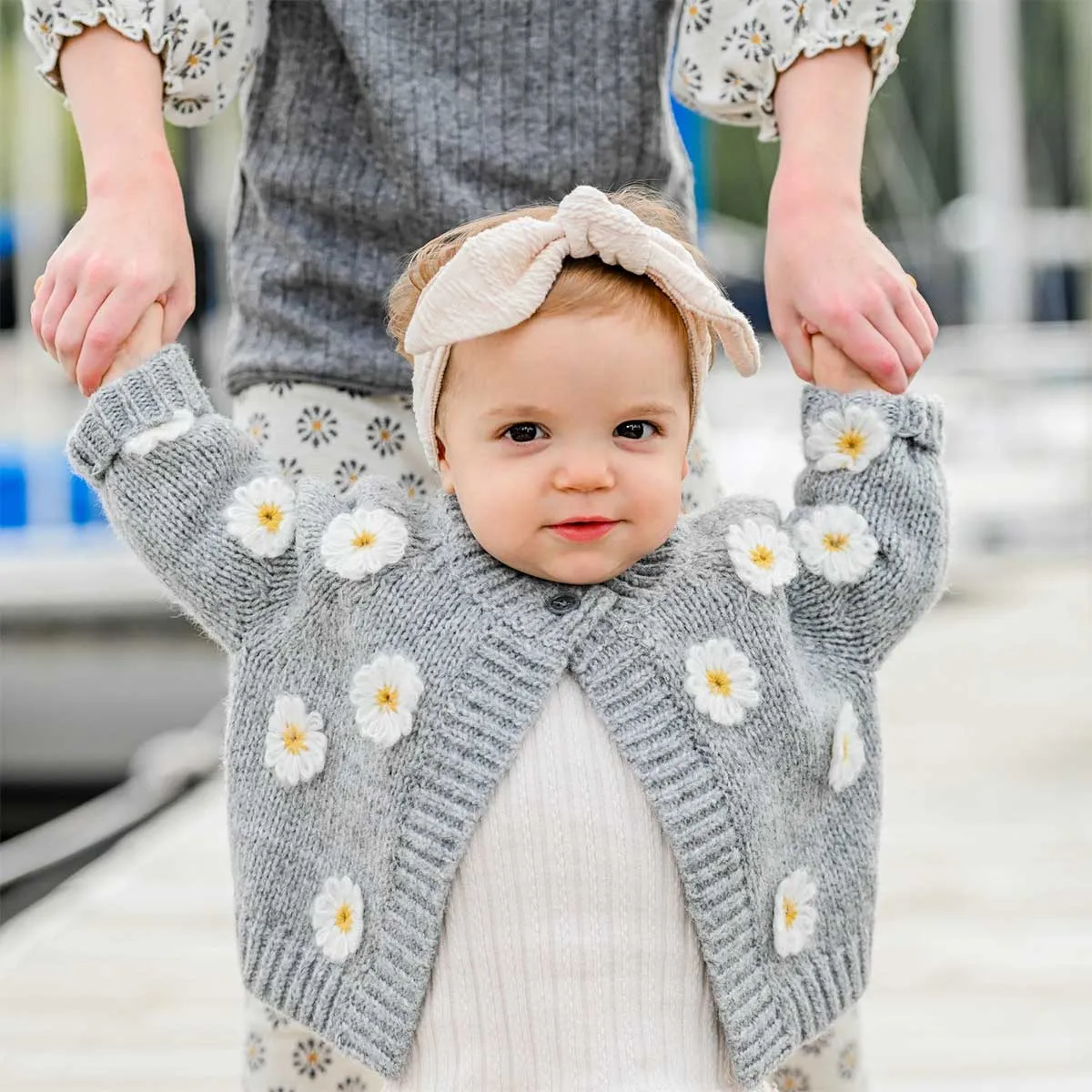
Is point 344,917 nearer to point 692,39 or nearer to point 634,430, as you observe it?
point 634,430

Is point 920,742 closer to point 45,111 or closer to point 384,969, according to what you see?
point 384,969

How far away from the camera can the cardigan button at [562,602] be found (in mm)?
1166

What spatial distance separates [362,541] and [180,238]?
262 mm

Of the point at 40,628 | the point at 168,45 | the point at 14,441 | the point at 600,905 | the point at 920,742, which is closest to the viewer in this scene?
the point at 600,905

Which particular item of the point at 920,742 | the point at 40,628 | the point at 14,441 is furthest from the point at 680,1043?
the point at 14,441

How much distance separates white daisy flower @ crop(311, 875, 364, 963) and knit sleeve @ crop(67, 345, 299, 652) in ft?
0.63

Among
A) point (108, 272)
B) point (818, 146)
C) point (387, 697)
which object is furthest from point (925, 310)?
point (108, 272)

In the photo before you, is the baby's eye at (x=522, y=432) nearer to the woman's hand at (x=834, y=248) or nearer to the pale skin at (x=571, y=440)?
the pale skin at (x=571, y=440)

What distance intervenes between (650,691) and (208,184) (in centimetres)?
531

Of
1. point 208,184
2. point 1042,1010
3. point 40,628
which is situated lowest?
point 1042,1010

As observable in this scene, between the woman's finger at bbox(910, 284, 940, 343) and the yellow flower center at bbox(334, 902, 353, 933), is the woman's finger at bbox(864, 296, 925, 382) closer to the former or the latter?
the woman's finger at bbox(910, 284, 940, 343)

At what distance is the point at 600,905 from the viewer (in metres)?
1.12

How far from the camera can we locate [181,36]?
1.26m

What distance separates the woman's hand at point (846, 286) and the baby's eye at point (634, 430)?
16cm
